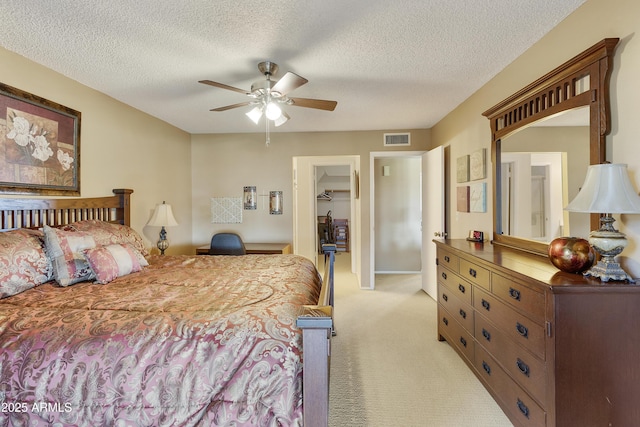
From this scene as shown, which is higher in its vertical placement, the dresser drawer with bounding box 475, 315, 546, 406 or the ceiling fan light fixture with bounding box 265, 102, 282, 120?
the ceiling fan light fixture with bounding box 265, 102, 282, 120

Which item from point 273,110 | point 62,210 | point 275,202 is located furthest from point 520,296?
point 275,202

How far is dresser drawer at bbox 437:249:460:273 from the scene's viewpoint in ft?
8.13

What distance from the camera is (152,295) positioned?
1.76m

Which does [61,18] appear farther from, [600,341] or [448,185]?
[448,185]

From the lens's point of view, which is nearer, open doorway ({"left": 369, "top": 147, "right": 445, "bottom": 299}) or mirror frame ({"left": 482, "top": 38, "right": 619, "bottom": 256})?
mirror frame ({"left": 482, "top": 38, "right": 619, "bottom": 256})

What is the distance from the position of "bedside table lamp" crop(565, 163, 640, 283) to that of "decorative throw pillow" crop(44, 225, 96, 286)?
9.96ft

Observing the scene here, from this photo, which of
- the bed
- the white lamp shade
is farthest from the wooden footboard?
the white lamp shade

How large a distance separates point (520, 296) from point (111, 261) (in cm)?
268

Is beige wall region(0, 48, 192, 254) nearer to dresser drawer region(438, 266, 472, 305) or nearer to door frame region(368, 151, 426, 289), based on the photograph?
door frame region(368, 151, 426, 289)

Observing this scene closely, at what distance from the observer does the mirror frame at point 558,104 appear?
155cm

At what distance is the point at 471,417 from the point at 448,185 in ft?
8.85

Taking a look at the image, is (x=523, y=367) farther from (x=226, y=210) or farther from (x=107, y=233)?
(x=226, y=210)

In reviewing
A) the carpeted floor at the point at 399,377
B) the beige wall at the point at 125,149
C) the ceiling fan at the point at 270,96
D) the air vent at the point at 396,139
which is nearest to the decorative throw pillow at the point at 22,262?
the beige wall at the point at 125,149

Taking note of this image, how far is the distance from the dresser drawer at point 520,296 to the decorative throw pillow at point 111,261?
8.57 feet
